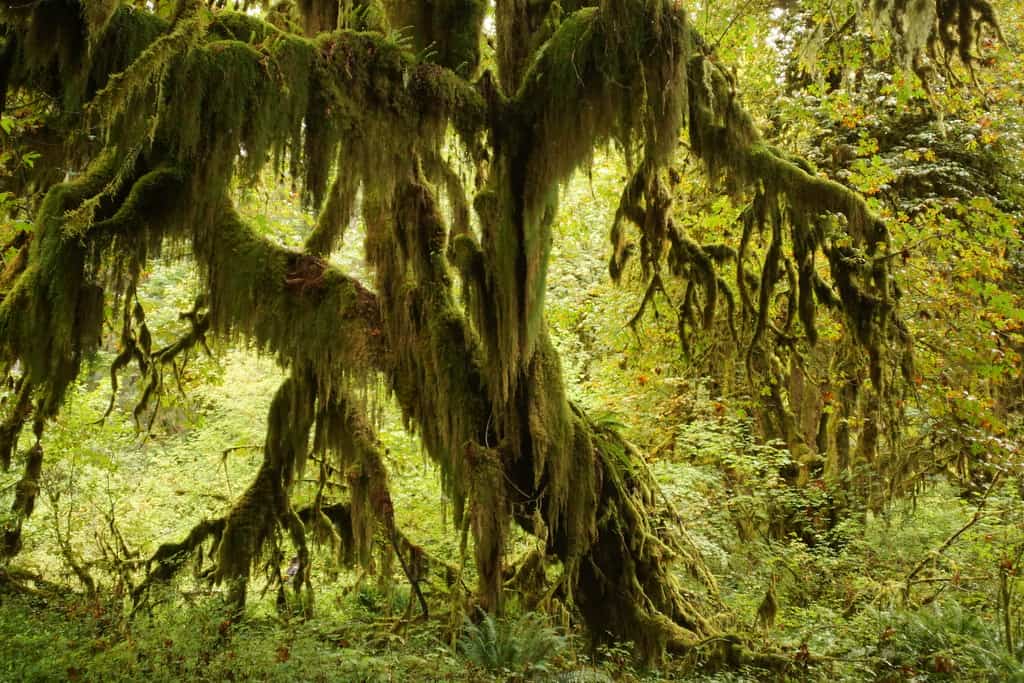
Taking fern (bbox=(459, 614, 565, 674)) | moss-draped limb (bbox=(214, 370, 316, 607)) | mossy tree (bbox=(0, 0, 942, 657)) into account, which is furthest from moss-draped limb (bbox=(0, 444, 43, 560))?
fern (bbox=(459, 614, 565, 674))

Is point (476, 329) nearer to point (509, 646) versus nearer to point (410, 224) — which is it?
point (410, 224)

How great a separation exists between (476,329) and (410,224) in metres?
1.13

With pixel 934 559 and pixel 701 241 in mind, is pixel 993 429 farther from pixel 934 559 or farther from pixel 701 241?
pixel 701 241

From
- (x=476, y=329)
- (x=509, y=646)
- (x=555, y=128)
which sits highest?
(x=555, y=128)

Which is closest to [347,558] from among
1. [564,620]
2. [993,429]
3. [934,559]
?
[564,620]

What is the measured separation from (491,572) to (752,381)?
345 cm

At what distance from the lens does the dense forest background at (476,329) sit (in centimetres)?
470

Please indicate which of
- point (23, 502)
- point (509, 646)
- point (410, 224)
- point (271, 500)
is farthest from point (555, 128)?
point (23, 502)

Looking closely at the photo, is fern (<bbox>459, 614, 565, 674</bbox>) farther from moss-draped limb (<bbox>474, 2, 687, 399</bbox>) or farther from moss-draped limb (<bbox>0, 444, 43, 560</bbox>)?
moss-draped limb (<bbox>0, 444, 43, 560</bbox>)

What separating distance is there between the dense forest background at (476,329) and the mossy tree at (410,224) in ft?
0.09

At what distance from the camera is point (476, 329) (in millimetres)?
6328

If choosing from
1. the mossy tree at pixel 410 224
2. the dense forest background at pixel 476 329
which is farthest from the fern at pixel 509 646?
the mossy tree at pixel 410 224

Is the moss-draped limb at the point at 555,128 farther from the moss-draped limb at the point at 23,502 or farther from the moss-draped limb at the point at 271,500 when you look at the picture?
the moss-draped limb at the point at 23,502

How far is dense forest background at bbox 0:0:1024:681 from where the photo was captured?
15.4ft
